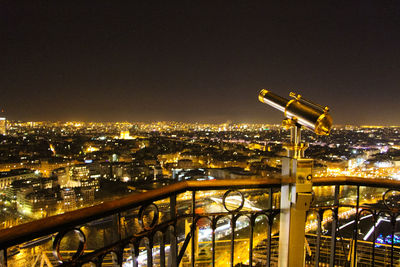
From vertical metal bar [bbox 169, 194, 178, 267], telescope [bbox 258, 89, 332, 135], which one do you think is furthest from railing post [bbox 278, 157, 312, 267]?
vertical metal bar [bbox 169, 194, 178, 267]

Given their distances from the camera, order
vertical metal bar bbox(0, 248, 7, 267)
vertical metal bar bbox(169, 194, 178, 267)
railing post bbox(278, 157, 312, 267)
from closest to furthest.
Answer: vertical metal bar bbox(0, 248, 7, 267) < vertical metal bar bbox(169, 194, 178, 267) < railing post bbox(278, 157, 312, 267)

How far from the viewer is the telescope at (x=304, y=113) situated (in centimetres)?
144

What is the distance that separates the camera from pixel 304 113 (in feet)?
4.88

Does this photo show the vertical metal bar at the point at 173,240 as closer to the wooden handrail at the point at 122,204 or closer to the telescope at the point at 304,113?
the wooden handrail at the point at 122,204

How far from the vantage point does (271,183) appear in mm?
1564

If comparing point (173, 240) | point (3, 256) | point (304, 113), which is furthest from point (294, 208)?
point (3, 256)

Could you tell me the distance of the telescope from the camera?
144cm

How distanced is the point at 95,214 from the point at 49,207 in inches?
1216

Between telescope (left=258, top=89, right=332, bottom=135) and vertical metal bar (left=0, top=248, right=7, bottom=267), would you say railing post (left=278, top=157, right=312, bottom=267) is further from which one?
vertical metal bar (left=0, top=248, right=7, bottom=267)

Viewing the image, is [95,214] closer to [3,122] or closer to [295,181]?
[295,181]

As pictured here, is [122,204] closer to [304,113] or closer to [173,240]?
[173,240]

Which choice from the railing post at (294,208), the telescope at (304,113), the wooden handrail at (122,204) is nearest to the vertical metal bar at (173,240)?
the wooden handrail at (122,204)

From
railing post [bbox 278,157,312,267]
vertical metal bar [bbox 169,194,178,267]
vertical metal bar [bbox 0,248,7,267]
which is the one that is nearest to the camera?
vertical metal bar [bbox 0,248,7,267]

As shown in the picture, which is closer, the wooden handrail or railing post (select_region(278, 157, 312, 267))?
the wooden handrail
